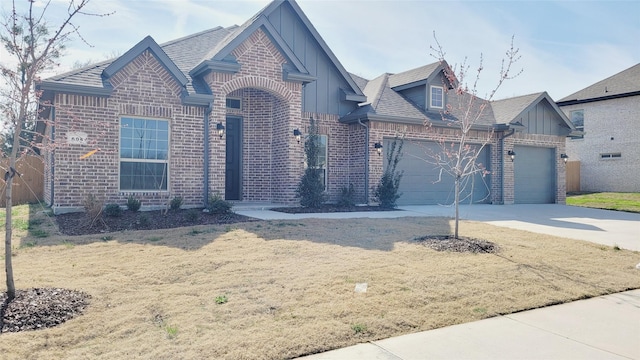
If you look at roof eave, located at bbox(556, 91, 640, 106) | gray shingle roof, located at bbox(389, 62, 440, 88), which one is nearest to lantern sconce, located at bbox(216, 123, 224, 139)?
gray shingle roof, located at bbox(389, 62, 440, 88)

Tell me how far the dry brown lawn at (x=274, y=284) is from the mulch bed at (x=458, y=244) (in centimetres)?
24

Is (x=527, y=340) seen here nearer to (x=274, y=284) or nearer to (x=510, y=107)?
(x=274, y=284)

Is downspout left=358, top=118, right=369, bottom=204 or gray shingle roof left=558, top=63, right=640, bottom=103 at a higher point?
gray shingle roof left=558, top=63, right=640, bottom=103

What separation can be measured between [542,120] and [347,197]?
10129 mm

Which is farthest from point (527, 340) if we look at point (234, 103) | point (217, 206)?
point (234, 103)

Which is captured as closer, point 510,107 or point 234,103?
point 234,103

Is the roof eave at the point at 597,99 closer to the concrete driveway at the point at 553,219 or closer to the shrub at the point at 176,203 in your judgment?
the concrete driveway at the point at 553,219

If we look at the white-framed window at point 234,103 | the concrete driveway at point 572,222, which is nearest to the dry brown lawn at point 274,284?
the concrete driveway at point 572,222

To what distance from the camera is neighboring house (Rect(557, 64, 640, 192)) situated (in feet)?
78.8

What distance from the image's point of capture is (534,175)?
19.0 m

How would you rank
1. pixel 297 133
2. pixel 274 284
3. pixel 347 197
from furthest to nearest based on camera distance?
pixel 347 197 < pixel 297 133 < pixel 274 284

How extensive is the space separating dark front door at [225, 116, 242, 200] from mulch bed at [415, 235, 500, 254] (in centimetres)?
741

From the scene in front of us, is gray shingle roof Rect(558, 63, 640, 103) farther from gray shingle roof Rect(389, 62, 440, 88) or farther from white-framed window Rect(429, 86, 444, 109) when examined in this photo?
gray shingle roof Rect(389, 62, 440, 88)

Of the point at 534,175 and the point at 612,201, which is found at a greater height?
the point at 534,175
